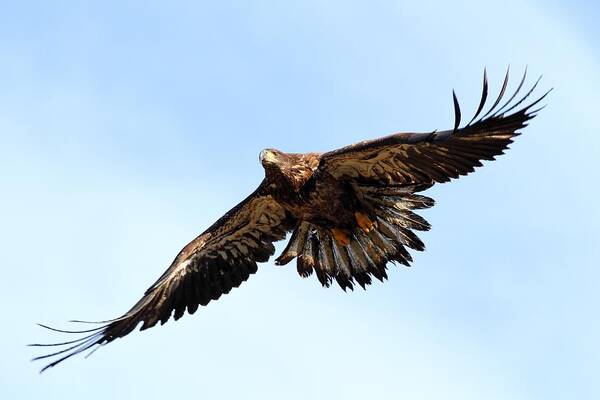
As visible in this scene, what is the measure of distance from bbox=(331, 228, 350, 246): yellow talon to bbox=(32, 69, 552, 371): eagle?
0.05ft

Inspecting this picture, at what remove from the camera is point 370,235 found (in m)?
15.2

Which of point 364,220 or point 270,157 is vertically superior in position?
point 270,157

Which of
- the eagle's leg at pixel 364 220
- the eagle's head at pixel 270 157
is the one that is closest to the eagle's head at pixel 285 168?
the eagle's head at pixel 270 157

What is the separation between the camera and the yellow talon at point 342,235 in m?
15.2

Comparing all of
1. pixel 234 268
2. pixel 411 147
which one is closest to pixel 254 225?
pixel 234 268

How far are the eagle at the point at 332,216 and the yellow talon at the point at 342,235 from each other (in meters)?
0.01

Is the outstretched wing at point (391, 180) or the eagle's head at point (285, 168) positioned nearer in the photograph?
the outstretched wing at point (391, 180)

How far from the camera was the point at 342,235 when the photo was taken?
15258 mm

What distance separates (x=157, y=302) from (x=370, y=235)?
2.69 metres

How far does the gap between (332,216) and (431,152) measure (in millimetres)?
1710

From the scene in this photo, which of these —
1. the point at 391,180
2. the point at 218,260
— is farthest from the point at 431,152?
the point at 218,260

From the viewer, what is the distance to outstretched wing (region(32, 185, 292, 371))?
15745 mm

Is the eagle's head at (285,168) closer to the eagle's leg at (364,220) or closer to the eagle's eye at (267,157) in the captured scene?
the eagle's eye at (267,157)

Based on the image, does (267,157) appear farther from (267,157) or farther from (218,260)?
(218,260)
